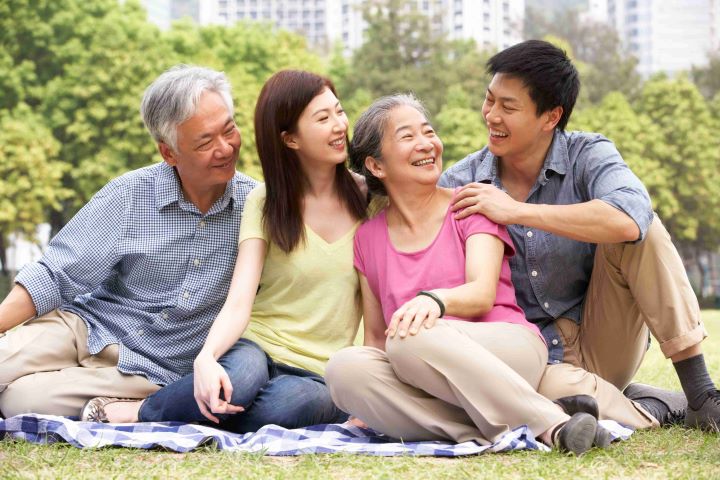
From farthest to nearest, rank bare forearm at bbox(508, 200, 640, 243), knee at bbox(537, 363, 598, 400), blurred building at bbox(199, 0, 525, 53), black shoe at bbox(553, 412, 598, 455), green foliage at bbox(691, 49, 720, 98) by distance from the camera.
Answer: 1. blurred building at bbox(199, 0, 525, 53)
2. green foliage at bbox(691, 49, 720, 98)
3. knee at bbox(537, 363, 598, 400)
4. bare forearm at bbox(508, 200, 640, 243)
5. black shoe at bbox(553, 412, 598, 455)

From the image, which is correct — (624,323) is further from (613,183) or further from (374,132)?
(374,132)

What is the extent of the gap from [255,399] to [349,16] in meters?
120

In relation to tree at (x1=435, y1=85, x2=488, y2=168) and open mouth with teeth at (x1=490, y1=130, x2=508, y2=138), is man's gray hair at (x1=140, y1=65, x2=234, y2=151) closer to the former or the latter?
open mouth with teeth at (x1=490, y1=130, x2=508, y2=138)

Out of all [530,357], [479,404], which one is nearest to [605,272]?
[530,357]

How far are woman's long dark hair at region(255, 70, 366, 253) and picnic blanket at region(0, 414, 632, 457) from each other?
87cm

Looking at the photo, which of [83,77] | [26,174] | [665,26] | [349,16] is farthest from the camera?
[665,26]

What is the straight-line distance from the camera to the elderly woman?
13.1ft

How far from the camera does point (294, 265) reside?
4734 millimetres

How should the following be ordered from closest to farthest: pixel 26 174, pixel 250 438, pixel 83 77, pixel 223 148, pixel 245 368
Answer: pixel 250 438 < pixel 245 368 < pixel 223 148 < pixel 26 174 < pixel 83 77

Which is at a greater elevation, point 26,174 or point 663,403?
point 663,403

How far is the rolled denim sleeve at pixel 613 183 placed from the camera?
14.5 feet

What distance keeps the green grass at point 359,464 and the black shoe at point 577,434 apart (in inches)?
2.1

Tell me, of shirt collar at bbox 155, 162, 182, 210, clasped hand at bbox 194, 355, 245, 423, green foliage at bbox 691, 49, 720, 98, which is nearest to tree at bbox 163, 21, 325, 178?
green foliage at bbox 691, 49, 720, 98

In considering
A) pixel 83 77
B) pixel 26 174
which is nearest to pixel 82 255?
pixel 26 174
